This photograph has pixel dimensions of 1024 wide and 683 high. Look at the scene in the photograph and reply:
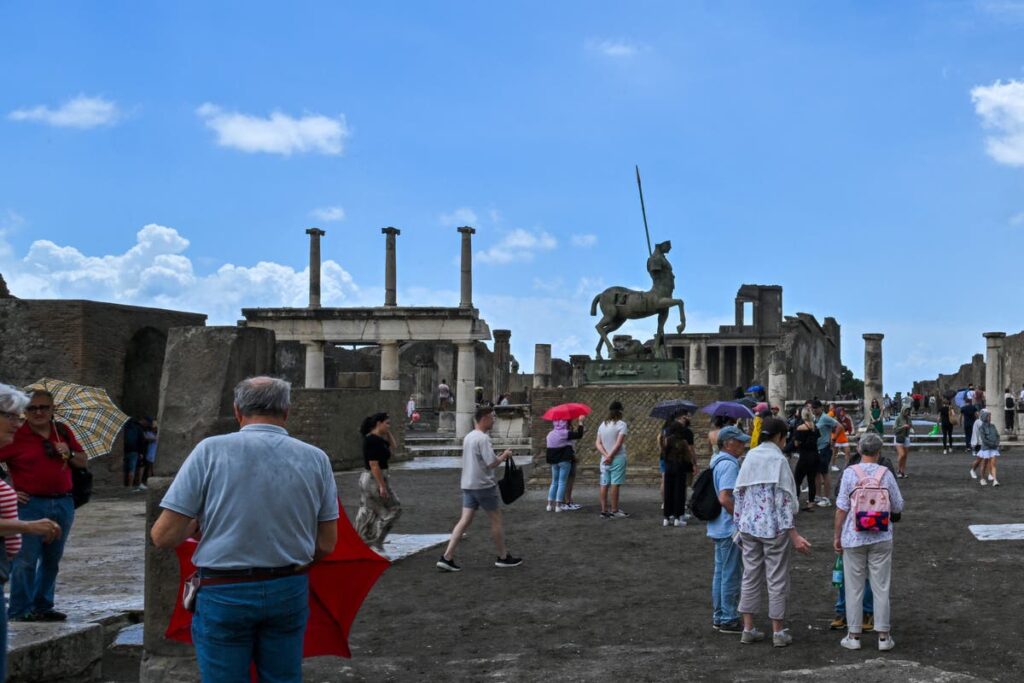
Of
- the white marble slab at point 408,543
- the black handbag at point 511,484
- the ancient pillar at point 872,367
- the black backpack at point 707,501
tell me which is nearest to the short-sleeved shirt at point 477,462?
the black handbag at point 511,484

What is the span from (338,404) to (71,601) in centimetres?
1558

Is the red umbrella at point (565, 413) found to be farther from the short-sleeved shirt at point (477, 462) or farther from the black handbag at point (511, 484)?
the short-sleeved shirt at point (477, 462)

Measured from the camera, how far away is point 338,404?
2395cm

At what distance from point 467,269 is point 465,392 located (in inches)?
171

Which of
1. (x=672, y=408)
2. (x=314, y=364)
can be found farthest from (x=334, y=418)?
(x=314, y=364)

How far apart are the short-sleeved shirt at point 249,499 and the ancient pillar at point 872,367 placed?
32425 millimetres

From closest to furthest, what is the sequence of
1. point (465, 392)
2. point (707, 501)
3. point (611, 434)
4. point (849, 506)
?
1. point (849, 506)
2. point (707, 501)
3. point (611, 434)
4. point (465, 392)

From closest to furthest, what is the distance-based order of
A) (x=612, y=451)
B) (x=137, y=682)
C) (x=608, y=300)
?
(x=137, y=682), (x=612, y=451), (x=608, y=300)

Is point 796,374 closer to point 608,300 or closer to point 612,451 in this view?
point 608,300

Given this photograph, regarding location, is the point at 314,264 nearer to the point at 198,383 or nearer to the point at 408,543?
the point at 408,543

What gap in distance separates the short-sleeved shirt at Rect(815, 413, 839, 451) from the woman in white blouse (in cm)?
777

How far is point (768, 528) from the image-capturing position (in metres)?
7.03

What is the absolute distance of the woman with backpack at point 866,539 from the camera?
699 cm

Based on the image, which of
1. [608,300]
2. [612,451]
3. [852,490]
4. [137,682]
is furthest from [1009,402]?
[137,682]
